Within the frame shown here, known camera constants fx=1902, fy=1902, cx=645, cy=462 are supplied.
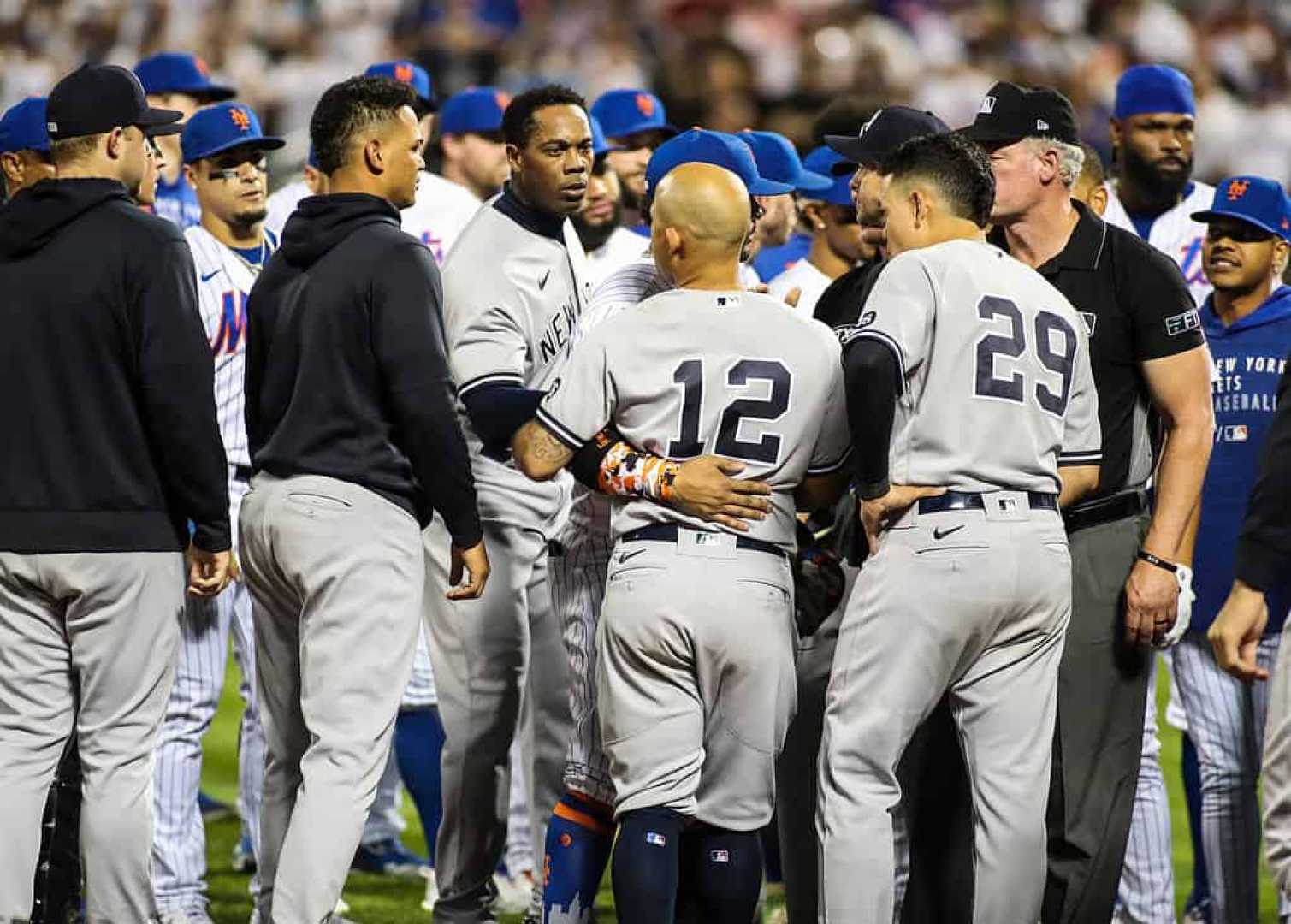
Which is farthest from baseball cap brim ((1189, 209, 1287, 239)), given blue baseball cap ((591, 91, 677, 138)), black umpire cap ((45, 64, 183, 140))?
black umpire cap ((45, 64, 183, 140))

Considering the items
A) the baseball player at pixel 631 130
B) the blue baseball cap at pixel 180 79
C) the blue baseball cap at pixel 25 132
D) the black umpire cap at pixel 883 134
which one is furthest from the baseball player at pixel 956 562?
the blue baseball cap at pixel 180 79

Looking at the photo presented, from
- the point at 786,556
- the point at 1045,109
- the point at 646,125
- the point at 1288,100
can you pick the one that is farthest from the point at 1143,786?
the point at 1288,100

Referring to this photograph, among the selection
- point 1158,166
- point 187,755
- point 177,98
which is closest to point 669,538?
point 187,755

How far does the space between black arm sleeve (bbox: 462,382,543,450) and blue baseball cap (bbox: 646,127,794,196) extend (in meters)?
0.67

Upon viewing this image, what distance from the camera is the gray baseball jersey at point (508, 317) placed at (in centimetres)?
491

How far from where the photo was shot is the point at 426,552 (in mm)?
5125

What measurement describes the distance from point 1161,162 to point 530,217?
2774mm

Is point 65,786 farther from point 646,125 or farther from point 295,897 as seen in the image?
point 646,125

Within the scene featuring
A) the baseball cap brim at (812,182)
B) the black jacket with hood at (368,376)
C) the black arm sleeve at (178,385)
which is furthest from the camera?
the baseball cap brim at (812,182)

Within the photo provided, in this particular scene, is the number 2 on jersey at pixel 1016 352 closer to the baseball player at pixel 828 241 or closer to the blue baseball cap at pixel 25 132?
the baseball player at pixel 828 241

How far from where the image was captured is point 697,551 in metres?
4.26

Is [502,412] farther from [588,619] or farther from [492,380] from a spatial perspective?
[588,619]

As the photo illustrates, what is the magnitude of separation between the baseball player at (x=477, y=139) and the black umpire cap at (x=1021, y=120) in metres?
3.03

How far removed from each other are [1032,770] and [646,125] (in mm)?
3944
